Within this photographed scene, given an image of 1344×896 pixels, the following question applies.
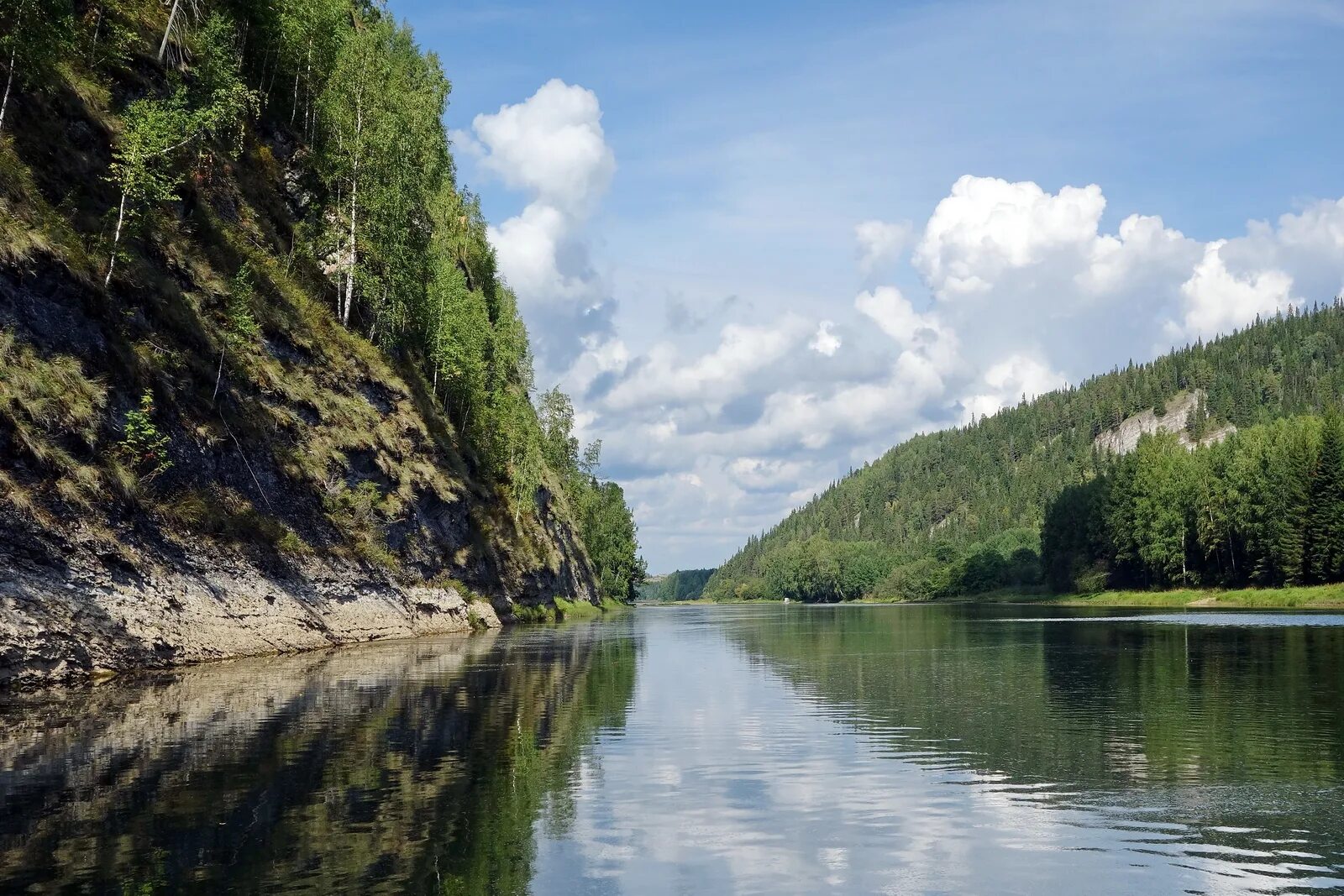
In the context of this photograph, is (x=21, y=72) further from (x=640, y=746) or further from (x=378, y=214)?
(x=640, y=746)

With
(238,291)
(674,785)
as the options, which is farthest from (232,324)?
(674,785)

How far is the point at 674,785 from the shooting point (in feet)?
65.5

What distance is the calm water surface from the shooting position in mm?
13625

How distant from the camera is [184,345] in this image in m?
46.8

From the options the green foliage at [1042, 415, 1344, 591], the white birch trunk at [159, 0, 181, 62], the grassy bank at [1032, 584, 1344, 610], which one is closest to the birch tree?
the white birch trunk at [159, 0, 181, 62]

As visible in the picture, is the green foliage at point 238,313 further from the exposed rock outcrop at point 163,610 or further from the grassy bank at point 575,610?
the grassy bank at point 575,610

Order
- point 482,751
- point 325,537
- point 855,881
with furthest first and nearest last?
1. point 325,537
2. point 482,751
3. point 855,881

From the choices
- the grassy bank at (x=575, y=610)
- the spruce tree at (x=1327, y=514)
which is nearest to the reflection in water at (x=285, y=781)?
the grassy bank at (x=575, y=610)

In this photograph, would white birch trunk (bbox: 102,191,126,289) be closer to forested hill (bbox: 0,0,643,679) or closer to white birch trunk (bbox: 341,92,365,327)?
forested hill (bbox: 0,0,643,679)

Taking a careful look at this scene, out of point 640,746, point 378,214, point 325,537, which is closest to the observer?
point 640,746

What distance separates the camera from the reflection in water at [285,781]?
13531 millimetres

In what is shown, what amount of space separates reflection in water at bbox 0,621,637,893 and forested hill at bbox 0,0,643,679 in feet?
23.5

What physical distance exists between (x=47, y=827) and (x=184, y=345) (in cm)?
3521

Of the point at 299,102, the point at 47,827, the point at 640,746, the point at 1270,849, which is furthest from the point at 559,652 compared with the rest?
the point at 299,102
